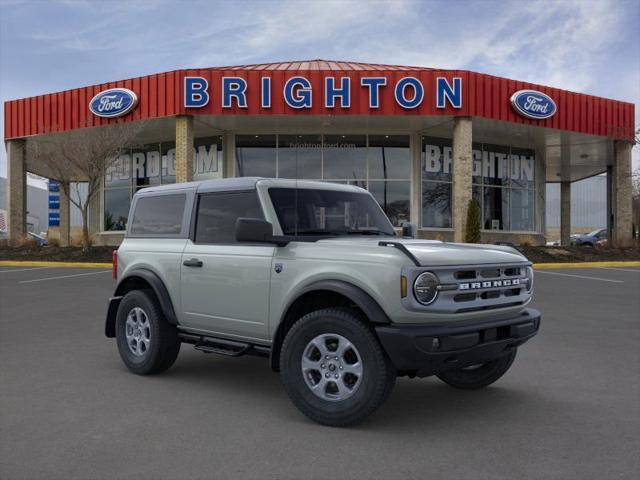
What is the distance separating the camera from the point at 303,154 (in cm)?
2455

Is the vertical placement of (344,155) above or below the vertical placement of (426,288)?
above

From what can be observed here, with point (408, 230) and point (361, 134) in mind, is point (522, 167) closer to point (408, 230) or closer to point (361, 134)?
point (361, 134)

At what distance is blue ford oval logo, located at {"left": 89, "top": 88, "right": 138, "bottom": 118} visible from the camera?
2188cm

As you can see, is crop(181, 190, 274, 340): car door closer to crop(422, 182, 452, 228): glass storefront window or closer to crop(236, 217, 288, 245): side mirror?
crop(236, 217, 288, 245): side mirror

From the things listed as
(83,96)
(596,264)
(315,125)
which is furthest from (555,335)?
(83,96)

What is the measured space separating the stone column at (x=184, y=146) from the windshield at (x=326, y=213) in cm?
1642

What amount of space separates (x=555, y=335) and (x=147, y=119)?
17.7 metres

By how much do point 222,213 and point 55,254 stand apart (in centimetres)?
1864

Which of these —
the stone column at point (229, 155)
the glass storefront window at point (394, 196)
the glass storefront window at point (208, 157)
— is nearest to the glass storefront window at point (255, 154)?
the stone column at point (229, 155)

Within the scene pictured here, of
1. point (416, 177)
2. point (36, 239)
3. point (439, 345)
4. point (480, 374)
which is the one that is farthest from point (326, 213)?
point (36, 239)

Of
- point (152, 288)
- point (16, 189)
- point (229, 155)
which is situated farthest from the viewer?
point (16, 189)

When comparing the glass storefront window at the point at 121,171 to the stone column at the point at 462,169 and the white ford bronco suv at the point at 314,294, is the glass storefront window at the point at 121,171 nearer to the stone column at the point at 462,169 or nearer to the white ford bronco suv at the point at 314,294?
the stone column at the point at 462,169

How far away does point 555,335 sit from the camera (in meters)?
7.91

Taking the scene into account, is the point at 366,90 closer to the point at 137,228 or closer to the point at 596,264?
the point at 596,264
